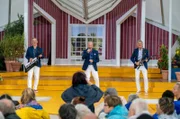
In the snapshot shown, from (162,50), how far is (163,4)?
431 centimetres

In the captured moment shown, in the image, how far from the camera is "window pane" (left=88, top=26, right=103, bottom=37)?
1848 centimetres

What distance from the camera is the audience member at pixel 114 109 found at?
4699 mm

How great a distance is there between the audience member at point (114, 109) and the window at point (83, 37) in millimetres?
13685

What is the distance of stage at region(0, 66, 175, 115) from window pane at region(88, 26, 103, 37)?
3584 mm

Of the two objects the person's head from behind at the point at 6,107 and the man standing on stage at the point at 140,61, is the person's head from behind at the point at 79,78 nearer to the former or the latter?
the person's head from behind at the point at 6,107

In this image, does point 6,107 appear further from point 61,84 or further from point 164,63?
point 164,63

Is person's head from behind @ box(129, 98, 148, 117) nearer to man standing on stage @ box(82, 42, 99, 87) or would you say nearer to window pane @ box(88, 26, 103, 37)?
man standing on stage @ box(82, 42, 99, 87)

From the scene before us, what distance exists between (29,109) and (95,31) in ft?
44.4

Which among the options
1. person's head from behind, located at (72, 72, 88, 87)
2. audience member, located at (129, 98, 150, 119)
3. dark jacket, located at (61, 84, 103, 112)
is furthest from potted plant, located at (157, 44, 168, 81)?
audience member, located at (129, 98, 150, 119)

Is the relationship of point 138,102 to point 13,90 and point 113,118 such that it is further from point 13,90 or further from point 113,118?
point 13,90

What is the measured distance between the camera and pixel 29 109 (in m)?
5.20

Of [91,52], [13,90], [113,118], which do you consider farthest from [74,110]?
[13,90]

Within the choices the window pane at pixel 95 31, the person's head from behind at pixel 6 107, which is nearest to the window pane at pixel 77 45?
the window pane at pixel 95 31

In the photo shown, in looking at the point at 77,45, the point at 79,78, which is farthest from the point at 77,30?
the point at 79,78
